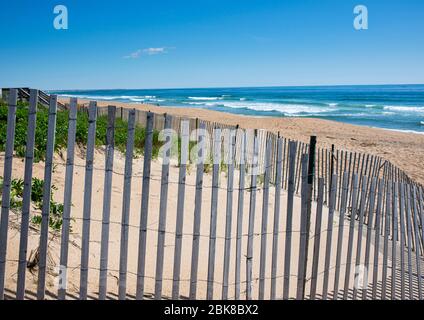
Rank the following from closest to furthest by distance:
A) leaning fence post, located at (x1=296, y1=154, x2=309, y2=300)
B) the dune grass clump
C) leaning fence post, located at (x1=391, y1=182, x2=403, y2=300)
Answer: leaning fence post, located at (x1=296, y1=154, x2=309, y2=300) → leaning fence post, located at (x1=391, y1=182, x2=403, y2=300) → the dune grass clump

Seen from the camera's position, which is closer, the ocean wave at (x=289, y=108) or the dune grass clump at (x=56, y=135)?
the dune grass clump at (x=56, y=135)

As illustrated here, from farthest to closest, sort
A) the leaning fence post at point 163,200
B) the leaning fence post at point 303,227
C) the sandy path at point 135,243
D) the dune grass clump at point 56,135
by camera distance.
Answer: the dune grass clump at point 56,135 → the sandy path at point 135,243 → the leaning fence post at point 303,227 → the leaning fence post at point 163,200

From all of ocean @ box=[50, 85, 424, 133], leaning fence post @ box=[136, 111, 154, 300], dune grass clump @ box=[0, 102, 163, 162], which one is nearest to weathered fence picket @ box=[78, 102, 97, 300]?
leaning fence post @ box=[136, 111, 154, 300]

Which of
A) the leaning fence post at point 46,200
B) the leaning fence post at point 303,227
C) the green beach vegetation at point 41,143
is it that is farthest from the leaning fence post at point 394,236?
the green beach vegetation at point 41,143

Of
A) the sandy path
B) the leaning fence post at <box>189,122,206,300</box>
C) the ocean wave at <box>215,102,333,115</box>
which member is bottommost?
the sandy path

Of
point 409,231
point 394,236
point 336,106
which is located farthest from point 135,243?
point 336,106

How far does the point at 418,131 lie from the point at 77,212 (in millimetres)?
25517

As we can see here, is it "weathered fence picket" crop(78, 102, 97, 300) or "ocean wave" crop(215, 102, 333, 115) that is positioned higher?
"ocean wave" crop(215, 102, 333, 115)

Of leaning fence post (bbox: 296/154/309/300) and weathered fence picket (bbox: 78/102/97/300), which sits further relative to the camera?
leaning fence post (bbox: 296/154/309/300)

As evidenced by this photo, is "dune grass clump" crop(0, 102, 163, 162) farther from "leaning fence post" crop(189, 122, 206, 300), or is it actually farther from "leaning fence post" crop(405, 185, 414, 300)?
"leaning fence post" crop(405, 185, 414, 300)

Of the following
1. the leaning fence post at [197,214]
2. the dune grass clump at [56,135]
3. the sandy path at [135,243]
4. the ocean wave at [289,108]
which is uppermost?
the ocean wave at [289,108]

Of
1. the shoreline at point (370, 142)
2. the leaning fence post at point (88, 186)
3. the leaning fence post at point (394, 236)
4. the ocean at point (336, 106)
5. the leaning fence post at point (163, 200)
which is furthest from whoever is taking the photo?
the ocean at point (336, 106)

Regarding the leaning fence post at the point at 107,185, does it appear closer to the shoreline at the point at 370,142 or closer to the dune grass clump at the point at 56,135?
the dune grass clump at the point at 56,135
